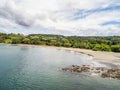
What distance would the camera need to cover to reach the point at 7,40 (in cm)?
18938

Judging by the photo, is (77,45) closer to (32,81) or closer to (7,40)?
(7,40)

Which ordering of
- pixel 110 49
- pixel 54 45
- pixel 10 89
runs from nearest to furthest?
1. pixel 10 89
2. pixel 110 49
3. pixel 54 45

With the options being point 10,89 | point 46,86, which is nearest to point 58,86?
point 46,86

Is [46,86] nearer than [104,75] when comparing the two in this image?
Yes

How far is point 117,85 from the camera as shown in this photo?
40.7m

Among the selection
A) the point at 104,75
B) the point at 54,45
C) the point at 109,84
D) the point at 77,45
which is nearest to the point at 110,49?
the point at 77,45

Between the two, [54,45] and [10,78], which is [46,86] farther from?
[54,45]

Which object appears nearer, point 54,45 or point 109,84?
point 109,84

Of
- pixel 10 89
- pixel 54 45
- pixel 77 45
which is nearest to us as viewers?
pixel 10 89

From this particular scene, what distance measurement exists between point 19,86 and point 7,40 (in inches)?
6350

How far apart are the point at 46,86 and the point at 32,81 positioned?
462 centimetres

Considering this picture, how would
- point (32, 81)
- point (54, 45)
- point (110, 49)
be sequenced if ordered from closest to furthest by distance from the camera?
point (32, 81)
point (110, 49)
point (54, 45)

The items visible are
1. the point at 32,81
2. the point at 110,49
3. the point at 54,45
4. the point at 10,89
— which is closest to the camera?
the point at 10,89

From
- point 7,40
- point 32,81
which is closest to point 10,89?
point 32,81
